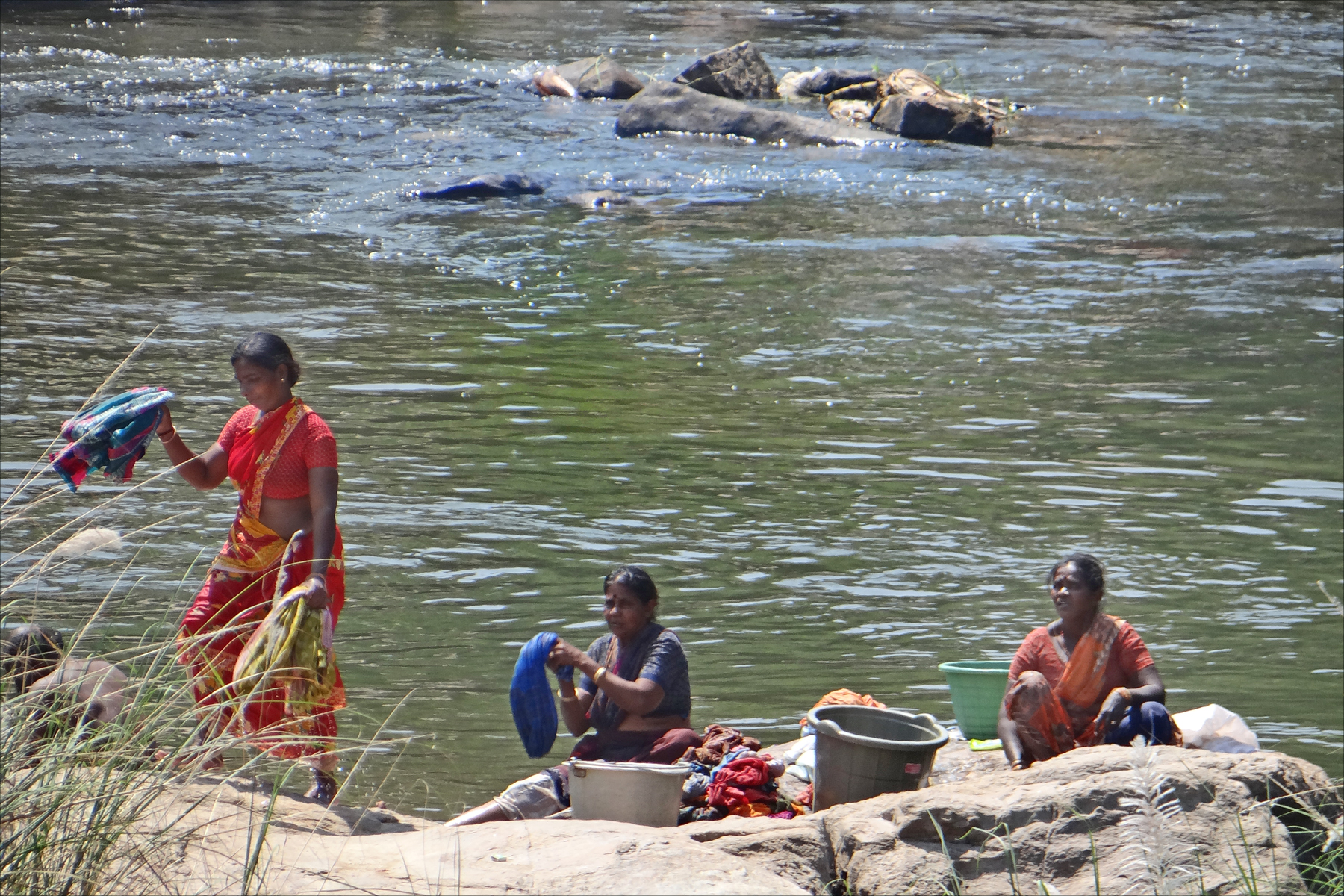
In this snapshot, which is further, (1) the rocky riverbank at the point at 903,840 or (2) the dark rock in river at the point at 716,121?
(2) the dark rock in river at the point at 716,121

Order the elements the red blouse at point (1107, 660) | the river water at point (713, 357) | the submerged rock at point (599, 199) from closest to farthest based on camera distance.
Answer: the red blouse at point (1107, 660)
the river water at point (713, 357)
the submerged rock at point (599, 199)

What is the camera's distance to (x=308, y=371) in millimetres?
12031

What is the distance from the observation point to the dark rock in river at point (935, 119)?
20.9 m

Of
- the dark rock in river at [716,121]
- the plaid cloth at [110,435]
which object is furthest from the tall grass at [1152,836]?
the dark rock in river at [716,121]

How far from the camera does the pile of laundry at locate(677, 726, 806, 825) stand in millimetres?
5754

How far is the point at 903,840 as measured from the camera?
5.29 metres

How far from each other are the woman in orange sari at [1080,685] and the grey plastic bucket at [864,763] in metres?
0.34

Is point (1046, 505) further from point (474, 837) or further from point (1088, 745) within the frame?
point (474, 837)

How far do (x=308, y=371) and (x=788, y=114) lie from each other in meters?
10.6

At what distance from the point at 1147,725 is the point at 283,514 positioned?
10.2 ft

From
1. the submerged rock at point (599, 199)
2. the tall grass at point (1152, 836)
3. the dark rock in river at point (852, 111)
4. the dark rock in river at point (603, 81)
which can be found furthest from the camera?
the dark rock in river at point (603, 81)

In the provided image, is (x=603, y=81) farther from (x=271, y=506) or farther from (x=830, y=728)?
(x=830, y=728)

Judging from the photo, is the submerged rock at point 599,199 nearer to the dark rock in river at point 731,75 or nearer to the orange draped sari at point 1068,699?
the dark rock in river at point 731,75

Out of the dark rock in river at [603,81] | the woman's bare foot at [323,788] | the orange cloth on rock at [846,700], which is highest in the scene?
the dark rock in river at [603,81]
